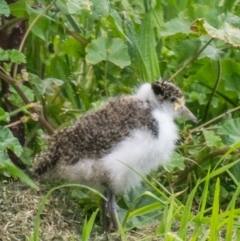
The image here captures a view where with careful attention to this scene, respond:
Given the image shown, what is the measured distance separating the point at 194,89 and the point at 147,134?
2.76 ft

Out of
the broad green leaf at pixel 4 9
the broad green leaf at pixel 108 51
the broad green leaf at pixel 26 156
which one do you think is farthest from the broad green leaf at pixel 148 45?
the broad green leaf at pixel 4 9

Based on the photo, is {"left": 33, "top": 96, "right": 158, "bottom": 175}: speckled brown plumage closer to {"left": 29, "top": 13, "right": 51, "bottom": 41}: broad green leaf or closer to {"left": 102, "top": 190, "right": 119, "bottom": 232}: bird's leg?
{"left": 102, "top": 190, "right": 119, "bottom": 232}: bird's leg

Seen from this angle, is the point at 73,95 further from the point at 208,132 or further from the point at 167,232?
the point at 167,232

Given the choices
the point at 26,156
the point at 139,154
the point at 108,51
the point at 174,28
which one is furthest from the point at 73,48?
the point at 139,154

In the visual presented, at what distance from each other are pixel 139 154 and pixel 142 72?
77 centimetres

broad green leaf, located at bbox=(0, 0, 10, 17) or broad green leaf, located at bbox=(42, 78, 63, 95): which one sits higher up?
broad green leaf, located at bbox=(0, 0, 10, 17)

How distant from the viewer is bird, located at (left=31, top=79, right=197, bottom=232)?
12.6 feet

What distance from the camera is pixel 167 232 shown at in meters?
3.29

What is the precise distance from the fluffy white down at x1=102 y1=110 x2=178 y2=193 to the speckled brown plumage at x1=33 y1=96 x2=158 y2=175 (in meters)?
0.03

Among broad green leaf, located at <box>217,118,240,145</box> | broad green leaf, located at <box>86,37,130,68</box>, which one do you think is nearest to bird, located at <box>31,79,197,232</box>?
broad green leaf, located at <box>217,118,240,145</box>

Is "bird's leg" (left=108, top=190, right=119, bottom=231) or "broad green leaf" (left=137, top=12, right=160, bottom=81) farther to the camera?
"broad green leaf" (left=137, top=12, right=160, bottom=81)

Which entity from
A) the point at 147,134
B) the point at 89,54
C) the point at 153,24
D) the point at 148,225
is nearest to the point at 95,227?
the point at 148,225

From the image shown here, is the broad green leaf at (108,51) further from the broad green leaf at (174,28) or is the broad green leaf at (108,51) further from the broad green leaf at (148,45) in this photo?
the broad green leaf at (174,28)

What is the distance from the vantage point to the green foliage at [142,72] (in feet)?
13.7
